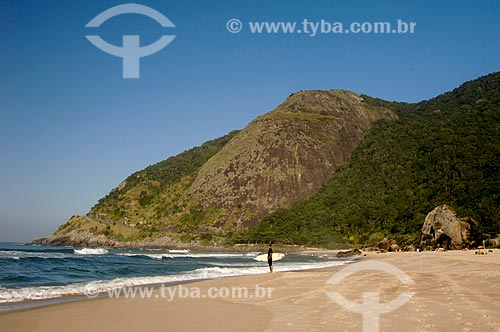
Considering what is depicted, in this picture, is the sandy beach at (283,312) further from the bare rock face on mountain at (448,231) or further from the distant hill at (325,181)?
the distant hill at (325,181)

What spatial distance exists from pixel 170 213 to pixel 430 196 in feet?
249

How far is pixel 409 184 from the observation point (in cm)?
10025

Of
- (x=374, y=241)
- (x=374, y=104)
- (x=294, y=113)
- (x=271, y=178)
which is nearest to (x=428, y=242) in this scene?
(x=374, y=241)

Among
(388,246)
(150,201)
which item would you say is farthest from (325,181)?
(388,246)

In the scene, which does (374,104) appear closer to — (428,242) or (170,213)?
(170,213)

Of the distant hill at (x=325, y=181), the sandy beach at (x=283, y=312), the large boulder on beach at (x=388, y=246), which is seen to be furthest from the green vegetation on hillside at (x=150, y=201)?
the sandy beach at (x=283, y=312)

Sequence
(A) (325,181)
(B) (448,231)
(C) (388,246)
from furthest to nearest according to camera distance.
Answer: (A) (325,181) → (C) (388,246) → (B) (448,231)

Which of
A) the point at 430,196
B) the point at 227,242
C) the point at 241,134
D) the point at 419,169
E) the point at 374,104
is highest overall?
the point at 374,104

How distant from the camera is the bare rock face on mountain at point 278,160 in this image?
12056cm

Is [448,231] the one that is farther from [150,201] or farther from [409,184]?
[150,201]

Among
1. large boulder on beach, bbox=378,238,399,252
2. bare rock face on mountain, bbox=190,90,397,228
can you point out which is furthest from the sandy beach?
bare rock face on mountain, bbox=190,90,397,228

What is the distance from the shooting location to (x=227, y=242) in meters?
104

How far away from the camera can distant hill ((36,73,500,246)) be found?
3553 inches

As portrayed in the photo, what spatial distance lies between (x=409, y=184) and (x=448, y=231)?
45.5 meters
